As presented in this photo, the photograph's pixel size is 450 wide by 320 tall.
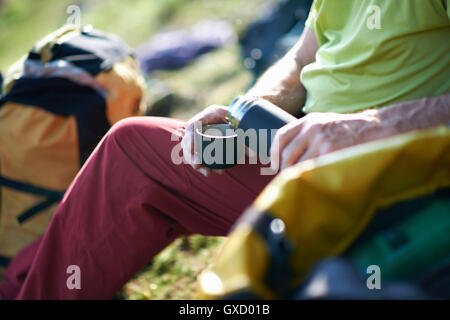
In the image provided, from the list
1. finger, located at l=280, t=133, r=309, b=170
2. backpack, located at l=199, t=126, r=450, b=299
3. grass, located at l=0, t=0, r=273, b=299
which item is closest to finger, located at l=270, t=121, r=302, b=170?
finger, located at l=280, t=133, r=309, b=170

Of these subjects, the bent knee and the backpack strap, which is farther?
the backpack strap

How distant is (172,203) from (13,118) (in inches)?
45.6

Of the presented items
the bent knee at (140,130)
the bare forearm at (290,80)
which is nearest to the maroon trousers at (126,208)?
the bent knee at (140,130)

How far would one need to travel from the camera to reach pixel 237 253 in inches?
26.5

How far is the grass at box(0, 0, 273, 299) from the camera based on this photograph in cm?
203

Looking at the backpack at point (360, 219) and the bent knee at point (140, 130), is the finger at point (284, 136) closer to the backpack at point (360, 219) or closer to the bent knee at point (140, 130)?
the backpack at point (360, 219)

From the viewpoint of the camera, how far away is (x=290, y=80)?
5.17ft

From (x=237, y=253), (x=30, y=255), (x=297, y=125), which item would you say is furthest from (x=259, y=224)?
(x=30, y=255)

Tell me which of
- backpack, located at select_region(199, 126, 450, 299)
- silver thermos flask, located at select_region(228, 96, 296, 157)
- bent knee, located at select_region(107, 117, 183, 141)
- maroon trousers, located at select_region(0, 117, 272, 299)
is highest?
bent knee, located at select_region(107, 117, 183, 141)

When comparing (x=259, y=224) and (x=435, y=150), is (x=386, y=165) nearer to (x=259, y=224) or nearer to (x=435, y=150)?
(x=435, y=150)

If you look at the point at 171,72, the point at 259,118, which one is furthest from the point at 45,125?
the point at 171,72

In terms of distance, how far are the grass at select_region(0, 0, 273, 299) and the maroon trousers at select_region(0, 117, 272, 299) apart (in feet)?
1.68

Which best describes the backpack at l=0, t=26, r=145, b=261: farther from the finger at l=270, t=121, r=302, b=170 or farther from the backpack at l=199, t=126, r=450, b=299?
the backpack at l=199, t=126, r=450, b=299

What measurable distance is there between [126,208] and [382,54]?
881 millimetres
